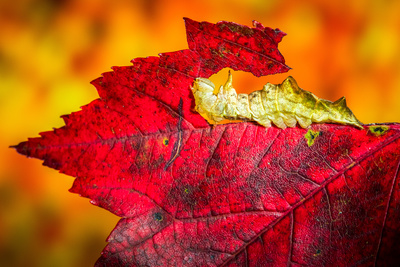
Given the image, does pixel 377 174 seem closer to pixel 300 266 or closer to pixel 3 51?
pixel 300 266

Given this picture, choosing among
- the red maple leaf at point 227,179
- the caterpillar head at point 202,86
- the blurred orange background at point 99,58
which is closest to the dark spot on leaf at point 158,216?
the red maple leaf at point 227,179

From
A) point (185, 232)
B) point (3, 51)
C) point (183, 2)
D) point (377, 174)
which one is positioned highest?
point (183, 2)

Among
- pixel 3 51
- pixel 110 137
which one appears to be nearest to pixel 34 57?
pixel 3 51

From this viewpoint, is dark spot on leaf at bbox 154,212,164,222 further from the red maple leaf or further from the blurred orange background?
the blurred orange background

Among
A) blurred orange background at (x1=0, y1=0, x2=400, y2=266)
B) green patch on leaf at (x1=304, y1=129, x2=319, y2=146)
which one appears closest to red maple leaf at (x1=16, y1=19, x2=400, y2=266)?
green patch on leaf at (x1=304, y1=129, x2=319, y2=146)

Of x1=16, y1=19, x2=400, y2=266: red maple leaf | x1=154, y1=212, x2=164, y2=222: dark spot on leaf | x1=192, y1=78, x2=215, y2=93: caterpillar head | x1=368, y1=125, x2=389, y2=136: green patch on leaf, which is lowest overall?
x1=154, y1=212, x2=164, y2=222: dark spot on leaf

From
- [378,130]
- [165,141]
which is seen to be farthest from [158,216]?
[378,130]
